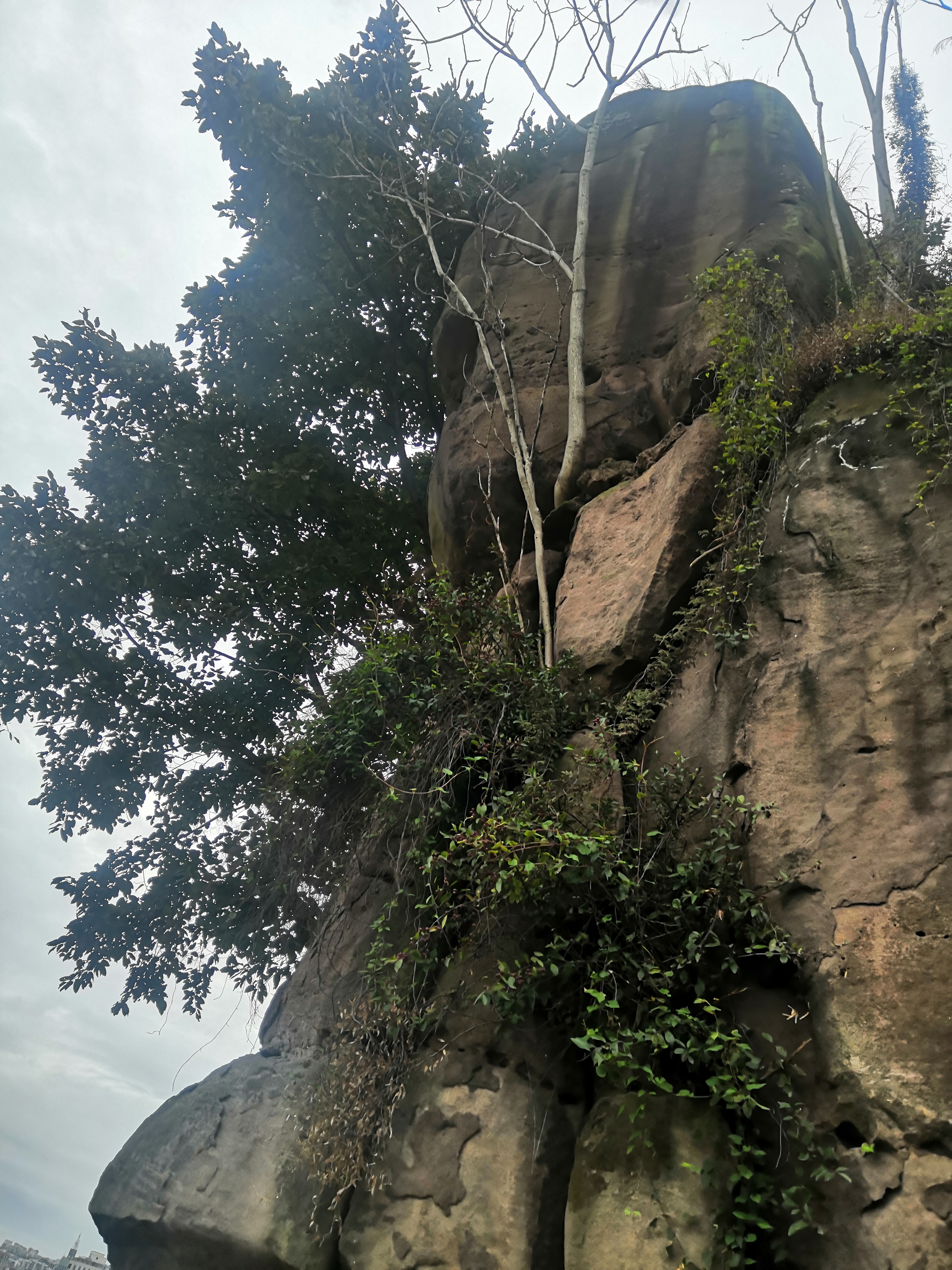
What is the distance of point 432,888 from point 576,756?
1064 mm

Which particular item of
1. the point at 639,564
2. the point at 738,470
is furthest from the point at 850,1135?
the point at 738,470

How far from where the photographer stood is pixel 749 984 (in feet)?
12.7

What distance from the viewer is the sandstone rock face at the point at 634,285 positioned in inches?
281

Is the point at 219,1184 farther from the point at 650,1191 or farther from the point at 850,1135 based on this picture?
the point at 850,1135

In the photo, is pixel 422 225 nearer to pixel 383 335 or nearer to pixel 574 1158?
pixel 383 335

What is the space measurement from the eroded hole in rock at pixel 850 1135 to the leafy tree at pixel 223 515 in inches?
234

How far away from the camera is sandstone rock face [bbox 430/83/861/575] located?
23.4 ft

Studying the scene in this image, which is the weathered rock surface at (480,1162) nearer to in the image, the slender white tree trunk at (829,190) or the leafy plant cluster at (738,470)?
the leafy plant cluster at (738,470)

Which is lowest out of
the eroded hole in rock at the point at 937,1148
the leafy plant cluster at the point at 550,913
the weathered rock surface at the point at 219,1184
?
the weathered rock surface at the point at 219,1184

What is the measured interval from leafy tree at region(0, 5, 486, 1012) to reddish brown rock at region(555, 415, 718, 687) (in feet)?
10.4

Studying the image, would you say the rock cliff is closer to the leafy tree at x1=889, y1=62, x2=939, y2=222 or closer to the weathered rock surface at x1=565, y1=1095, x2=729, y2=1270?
the weathered rock surface at x1=565, y1=1095, x2=729, y2=1270

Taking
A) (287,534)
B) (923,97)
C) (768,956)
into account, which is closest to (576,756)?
(768,956)

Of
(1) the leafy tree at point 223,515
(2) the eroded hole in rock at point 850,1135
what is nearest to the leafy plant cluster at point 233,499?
(1) the leafy tree at point 223,515

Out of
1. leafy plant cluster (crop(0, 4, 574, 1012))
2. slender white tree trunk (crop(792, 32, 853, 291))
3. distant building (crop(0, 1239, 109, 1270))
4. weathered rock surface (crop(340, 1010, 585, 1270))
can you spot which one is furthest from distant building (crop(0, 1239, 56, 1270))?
slender white tree trunk (crop(792, 32, 853, 291))
